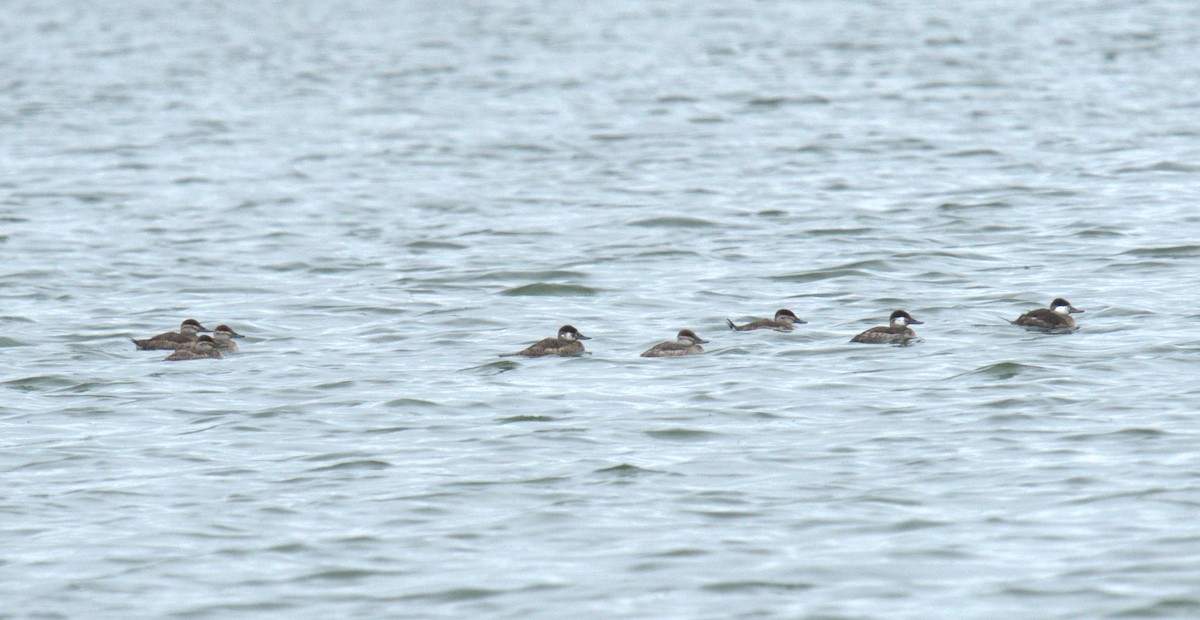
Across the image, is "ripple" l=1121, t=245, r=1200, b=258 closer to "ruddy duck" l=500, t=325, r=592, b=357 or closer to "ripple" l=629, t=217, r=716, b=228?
"ripple" l=629, t=217, r=716, b=228

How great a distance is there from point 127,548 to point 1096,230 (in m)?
15.4

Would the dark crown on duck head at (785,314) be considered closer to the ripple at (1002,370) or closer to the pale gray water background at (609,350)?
the pale gray water background at (609,350)

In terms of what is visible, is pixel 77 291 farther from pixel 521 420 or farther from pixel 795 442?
pixel 795 442

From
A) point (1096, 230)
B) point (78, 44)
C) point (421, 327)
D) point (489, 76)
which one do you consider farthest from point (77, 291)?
point (78, 44)

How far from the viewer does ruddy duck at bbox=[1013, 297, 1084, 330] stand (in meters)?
17.4

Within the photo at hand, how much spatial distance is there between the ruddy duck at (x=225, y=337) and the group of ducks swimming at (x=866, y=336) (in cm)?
271

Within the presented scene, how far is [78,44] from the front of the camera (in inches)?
2132

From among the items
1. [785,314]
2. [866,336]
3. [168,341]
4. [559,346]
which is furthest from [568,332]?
[168,341]

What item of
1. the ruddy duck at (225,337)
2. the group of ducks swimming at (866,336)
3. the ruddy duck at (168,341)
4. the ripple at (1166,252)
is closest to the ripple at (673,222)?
the ripple at (1166,252)

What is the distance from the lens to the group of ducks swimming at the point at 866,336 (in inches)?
674

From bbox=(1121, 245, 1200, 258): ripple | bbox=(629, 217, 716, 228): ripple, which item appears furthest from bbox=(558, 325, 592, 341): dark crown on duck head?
bbox=(629, 217, 716, 228): ripple

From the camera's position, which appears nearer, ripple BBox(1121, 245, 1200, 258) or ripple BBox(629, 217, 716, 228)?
ripple BBox(1121, 245, 1200, 258)

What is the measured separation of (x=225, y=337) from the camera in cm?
1827

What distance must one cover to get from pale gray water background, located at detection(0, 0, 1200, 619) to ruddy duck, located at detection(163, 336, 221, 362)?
0.30m
